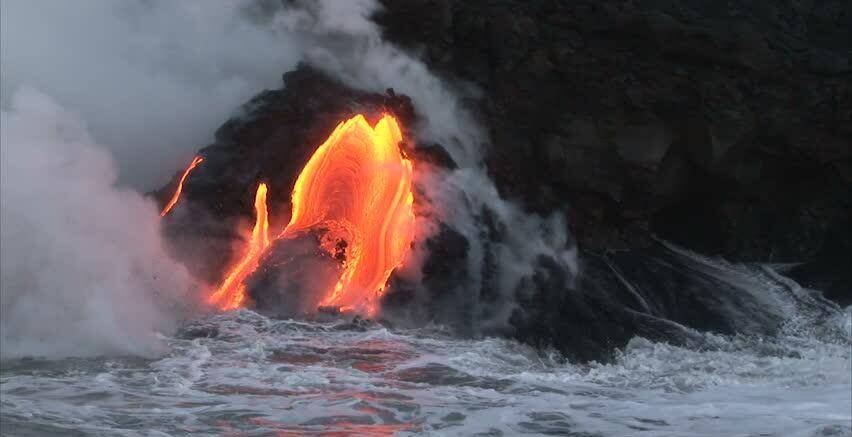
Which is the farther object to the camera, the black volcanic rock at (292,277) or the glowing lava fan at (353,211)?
the glowing lava fan at (353,211)

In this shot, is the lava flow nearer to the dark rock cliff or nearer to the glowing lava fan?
the glowing lava fan

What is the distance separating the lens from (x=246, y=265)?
9953mm

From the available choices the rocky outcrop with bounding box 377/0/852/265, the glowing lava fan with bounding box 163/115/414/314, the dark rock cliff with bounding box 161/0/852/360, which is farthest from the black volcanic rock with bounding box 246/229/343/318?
the rocky outcrop with bounding box 377/0/852/265

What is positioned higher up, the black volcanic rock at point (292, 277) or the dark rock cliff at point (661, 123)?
the dark rock cliff at point (661, 123)

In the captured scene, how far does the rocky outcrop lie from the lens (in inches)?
454

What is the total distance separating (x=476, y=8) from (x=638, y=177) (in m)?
2.45

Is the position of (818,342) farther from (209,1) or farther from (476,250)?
(209,1)

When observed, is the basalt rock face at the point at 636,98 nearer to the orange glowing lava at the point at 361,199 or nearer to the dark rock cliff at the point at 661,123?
the dark rock cliff at the point at 661,123

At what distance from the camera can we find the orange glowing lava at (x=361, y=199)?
10.4 metres

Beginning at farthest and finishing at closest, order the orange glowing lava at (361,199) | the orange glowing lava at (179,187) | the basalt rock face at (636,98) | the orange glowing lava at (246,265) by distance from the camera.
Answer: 1. the basalt rock face at (636,98)
2. the orange glowing lava at (361,199)
3. the orange glowing lava at (179,187)
4. the orange glowing lava at (246,265)

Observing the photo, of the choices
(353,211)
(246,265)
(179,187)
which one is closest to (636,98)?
(353,211)

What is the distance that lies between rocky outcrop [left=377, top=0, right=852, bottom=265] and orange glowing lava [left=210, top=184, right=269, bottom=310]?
2443 millimetres

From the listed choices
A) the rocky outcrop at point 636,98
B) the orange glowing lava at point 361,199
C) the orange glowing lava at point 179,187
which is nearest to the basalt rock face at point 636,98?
the rocky outcrop at point 636,98

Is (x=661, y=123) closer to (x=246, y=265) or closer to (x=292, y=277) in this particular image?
(x=292, y=277)
